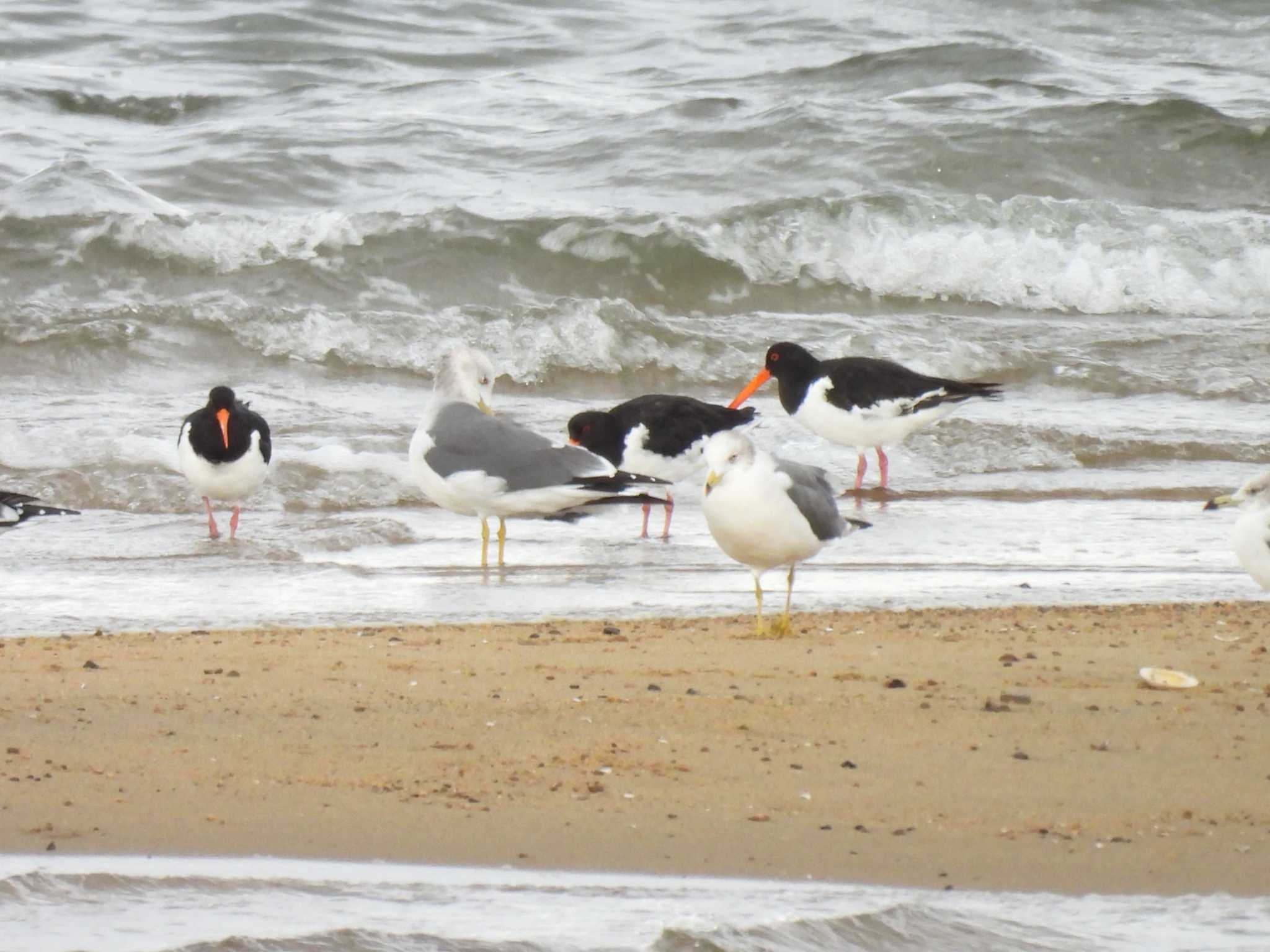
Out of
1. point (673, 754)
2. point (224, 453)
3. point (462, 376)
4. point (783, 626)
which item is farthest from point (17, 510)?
point (673, 754)

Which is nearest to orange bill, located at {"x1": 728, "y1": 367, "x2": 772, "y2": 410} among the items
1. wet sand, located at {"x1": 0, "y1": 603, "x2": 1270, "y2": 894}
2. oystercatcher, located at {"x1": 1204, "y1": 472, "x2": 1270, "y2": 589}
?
oystercatcher, located at {"x1": 1204, "y1": 472, "x2": 1270, "y2": 589}

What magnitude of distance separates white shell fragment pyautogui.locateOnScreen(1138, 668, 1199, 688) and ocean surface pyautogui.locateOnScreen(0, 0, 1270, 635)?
1.75 m

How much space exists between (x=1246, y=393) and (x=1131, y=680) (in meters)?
6.64

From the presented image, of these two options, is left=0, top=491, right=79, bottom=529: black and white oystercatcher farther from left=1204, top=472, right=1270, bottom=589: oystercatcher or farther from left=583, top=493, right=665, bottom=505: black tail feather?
left=1204, top=472, right=1270, bottom=589: oystercatcher

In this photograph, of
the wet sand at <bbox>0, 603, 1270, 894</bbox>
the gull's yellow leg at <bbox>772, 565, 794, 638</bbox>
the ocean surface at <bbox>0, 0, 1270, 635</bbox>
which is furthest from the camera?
the ocean surface at <bbox>0, 0, 1270, 635</bbox>

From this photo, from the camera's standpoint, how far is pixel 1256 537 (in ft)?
19.9

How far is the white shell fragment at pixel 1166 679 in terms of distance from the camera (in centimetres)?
479

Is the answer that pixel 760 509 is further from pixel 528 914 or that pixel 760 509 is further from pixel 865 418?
pixel 865 418

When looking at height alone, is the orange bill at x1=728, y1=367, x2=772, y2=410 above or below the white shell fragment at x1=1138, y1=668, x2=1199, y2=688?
above

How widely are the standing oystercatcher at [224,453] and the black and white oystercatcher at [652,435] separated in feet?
4.83

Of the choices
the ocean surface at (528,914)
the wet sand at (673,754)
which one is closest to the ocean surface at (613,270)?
the wet sand at (673,754)

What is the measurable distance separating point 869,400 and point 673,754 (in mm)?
5284

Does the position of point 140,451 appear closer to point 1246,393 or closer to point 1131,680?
point 1131,680

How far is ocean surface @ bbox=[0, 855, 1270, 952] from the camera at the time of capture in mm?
3156
